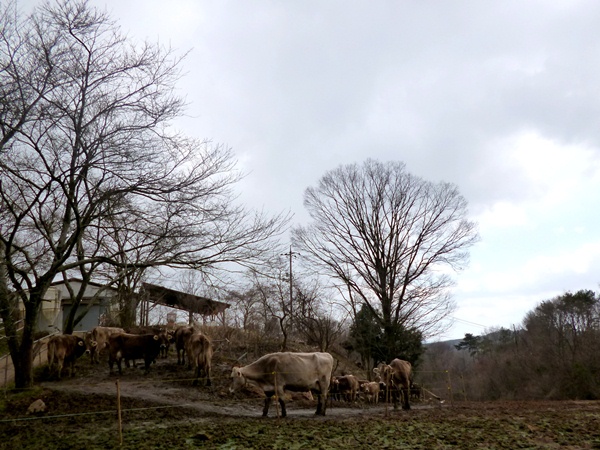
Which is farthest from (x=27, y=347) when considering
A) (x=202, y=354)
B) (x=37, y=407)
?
(x=202, y=354)

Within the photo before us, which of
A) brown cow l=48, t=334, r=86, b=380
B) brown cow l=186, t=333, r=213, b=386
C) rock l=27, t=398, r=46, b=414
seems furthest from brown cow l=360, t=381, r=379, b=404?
rock l=27, t=398, r=46, b=414

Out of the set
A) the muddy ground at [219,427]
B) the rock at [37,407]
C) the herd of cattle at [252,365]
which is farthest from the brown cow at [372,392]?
the rock at [37,407]

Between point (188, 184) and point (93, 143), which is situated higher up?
point (93, 143)

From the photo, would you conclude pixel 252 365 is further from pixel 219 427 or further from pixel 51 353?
pixel 51 353

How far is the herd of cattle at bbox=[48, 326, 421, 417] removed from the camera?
15.5 metres

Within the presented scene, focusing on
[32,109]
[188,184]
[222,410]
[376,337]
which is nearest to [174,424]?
[222,410]

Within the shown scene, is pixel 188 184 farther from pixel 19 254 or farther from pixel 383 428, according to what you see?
pixel 383 428

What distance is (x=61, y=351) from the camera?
19.2 metres

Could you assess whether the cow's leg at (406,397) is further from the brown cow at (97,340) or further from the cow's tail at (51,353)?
the cow's tail at (51,353)

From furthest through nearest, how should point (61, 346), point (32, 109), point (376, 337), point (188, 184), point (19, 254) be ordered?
point (376, 337), point (61, 346), point (19, 254), point (188, 184), point (32, 109)

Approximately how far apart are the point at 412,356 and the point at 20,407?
24.6 metres

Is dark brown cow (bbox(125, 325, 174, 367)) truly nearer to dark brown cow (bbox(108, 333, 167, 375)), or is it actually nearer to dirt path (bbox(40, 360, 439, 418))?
dark brown cow (bbox(108, 333, 167, 375))

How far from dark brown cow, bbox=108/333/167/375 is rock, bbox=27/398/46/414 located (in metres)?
6.58

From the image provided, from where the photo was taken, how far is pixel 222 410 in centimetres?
1510
